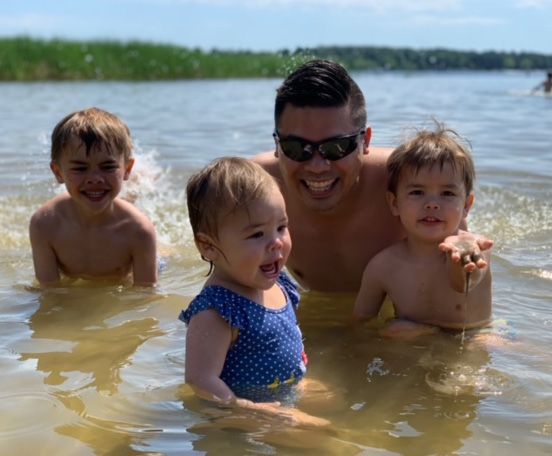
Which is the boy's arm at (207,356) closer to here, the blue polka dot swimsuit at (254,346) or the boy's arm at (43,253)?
the blue polka dot swimsuit at (254,346)

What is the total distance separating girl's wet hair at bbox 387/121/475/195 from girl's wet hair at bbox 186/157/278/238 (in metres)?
1.04

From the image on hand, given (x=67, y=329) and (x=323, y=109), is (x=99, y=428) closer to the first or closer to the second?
(x=67, y=329)

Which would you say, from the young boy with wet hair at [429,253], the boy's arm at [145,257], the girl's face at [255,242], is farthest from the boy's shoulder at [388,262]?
the boy's arm at [145,257]

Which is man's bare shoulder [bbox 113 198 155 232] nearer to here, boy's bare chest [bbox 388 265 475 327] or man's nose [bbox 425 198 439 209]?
boy's bare chest [bbox 388 265 475 327]

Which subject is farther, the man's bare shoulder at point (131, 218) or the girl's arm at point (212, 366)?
the man's bare shoulder at point (131, 218)

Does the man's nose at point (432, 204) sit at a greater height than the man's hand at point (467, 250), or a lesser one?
greater

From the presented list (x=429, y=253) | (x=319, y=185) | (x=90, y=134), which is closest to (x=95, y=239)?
(x=90, y=134)

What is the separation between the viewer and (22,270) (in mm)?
5160

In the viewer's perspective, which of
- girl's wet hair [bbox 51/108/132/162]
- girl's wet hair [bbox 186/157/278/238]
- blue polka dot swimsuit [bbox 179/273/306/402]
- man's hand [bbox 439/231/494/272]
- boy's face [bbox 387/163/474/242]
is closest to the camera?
girl's wet hair [bbox 186/157/278/238]

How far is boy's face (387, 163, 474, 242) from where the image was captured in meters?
3.62

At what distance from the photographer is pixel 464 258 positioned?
11.4 ft

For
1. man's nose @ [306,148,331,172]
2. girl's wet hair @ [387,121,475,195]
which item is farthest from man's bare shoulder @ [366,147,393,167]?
man's nose @ [306,148,331,172]

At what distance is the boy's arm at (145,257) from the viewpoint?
4723 mm

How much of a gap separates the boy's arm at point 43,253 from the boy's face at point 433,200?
84.1 inches
